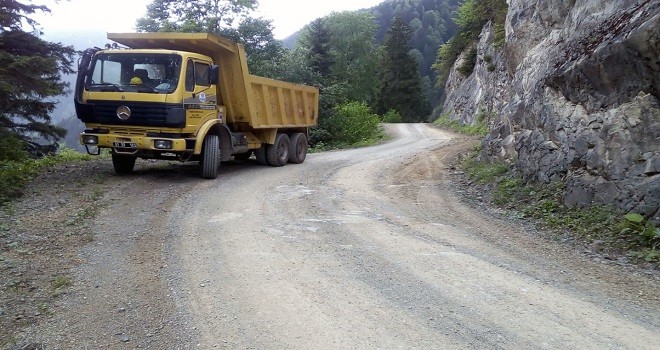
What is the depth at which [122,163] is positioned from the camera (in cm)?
1073

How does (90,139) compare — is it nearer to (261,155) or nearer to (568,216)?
(261,155)

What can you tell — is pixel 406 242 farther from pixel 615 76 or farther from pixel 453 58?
pixel 453 58

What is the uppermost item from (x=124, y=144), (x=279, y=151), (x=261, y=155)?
(x=124, y=144)

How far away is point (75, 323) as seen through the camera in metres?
3.95

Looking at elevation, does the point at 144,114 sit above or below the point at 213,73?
below

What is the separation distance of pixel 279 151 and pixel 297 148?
0.92 metres

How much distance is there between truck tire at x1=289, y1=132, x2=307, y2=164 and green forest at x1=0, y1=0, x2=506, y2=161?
599 centimetres

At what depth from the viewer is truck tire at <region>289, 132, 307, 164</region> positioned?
14656 millimetres

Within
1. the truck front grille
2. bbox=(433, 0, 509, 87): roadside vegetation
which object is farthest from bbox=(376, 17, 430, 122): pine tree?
the truck front grille

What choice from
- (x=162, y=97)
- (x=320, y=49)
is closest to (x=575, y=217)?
(x=162, y=97)

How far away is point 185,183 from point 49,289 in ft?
18.5

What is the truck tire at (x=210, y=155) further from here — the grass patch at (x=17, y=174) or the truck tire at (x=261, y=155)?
the grass patch at (x=17, y=174)

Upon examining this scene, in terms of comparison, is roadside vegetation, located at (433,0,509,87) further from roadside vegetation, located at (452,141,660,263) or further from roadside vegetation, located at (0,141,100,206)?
roadside vegetation, located at (0,141,100,206)

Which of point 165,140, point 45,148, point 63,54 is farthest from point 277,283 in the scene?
point 45,148
